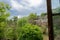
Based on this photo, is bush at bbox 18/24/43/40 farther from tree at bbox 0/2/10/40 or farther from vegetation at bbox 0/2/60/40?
tree at bbox 0/2/10/40

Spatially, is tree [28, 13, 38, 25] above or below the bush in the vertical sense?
above

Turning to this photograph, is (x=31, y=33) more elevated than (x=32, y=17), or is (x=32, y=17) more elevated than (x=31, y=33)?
(x=32, y=17)

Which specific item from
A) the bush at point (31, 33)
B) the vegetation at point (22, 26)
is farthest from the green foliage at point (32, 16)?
the bush at point (31, 33)

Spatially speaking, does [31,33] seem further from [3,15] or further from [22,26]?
[3,15]

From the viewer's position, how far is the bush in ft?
6.95

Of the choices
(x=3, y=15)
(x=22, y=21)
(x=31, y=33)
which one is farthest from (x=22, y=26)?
(x=3, y=15)

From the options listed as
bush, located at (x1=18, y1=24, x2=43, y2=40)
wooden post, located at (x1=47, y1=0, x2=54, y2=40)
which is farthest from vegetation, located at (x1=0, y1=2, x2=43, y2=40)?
wooden post, located at (x1=47, y1=0, x2=54, y2=40)

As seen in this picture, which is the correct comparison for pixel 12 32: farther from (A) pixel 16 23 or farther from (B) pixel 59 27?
(B) pixel 59 27

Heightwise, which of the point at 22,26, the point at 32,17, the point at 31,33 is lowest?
the point at 31,33

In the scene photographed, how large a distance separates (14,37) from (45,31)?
0.50m

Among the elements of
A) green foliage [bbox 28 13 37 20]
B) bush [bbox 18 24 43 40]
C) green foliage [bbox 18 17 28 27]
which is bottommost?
bush [bbox 18 24 43 40]

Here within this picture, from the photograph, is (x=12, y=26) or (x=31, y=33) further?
(x=12, y=26)

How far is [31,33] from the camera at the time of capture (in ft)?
6.96

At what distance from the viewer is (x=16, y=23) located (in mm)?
2234
